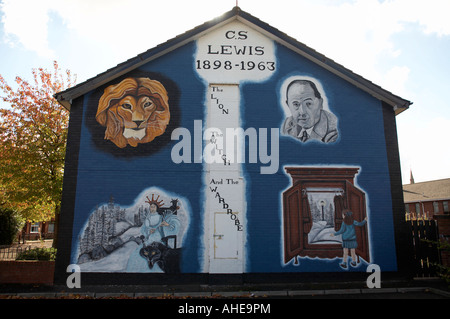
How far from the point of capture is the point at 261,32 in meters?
11.6

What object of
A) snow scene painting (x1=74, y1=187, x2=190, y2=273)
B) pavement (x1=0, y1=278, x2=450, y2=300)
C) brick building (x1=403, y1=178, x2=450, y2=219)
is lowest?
pavement (x1=0, y1=278, x2=450, y2=300)

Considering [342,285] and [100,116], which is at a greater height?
[100,116]

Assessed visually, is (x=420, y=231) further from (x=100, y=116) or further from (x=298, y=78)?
(x=100, y=116)

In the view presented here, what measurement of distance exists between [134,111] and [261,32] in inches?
215

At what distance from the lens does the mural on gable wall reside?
1013 cm

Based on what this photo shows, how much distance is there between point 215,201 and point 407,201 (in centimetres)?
4456

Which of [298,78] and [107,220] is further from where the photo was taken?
[298,78]

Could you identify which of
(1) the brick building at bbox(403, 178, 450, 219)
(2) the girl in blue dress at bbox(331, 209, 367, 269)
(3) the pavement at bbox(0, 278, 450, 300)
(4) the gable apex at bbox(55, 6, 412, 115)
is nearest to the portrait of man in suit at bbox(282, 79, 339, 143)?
(4) the gable apex at bbox(55, 6, 412, 115)

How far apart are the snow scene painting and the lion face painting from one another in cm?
199

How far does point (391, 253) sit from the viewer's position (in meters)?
10.4

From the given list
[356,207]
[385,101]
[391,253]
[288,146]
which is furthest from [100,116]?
[391,253]

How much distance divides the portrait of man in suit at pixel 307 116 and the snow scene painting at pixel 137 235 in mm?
4649

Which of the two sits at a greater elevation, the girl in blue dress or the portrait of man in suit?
the portrait of man in suit

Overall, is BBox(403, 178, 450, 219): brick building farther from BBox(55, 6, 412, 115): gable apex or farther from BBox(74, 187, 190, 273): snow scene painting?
BBox(74, 187, 190, 273): snow scene painting
